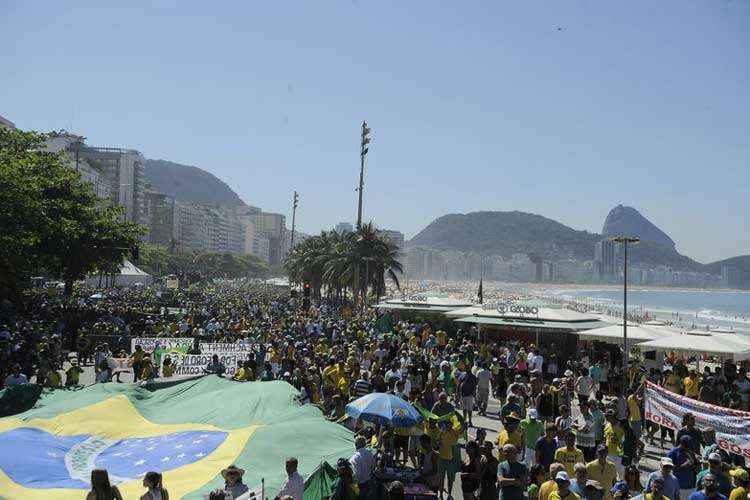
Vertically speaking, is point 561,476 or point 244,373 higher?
point 561,476

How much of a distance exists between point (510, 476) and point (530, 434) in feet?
7.57

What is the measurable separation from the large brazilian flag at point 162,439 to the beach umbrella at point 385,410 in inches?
16.6

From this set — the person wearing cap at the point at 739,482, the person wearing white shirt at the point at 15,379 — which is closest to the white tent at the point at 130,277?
the person wearing white shirt at the point at 15,379

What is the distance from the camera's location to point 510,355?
2056 centimetres

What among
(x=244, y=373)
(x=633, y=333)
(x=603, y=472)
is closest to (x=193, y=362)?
(x=244, y=373)

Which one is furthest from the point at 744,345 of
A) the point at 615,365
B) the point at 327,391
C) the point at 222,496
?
the point at 222,496

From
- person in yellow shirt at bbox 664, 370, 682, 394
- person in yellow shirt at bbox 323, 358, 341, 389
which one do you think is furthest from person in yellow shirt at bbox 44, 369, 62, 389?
person in yellow shirt at bbox 664, 370, 682, 394

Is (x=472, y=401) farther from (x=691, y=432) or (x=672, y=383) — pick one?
(x=691, y=432)

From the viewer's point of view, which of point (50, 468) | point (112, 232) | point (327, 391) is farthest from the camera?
point (112, 232)

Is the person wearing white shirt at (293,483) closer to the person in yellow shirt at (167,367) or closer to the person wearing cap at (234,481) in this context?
the person wearing cap at (234,481)

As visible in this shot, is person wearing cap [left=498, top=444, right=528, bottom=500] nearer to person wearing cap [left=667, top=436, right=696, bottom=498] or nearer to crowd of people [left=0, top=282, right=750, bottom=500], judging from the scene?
crowd of people [left=0, top=282, right=750, bottom=500]

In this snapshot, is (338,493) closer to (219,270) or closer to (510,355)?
(510,355)

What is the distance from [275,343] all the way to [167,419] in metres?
8.75

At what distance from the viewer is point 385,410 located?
10.2 metres
